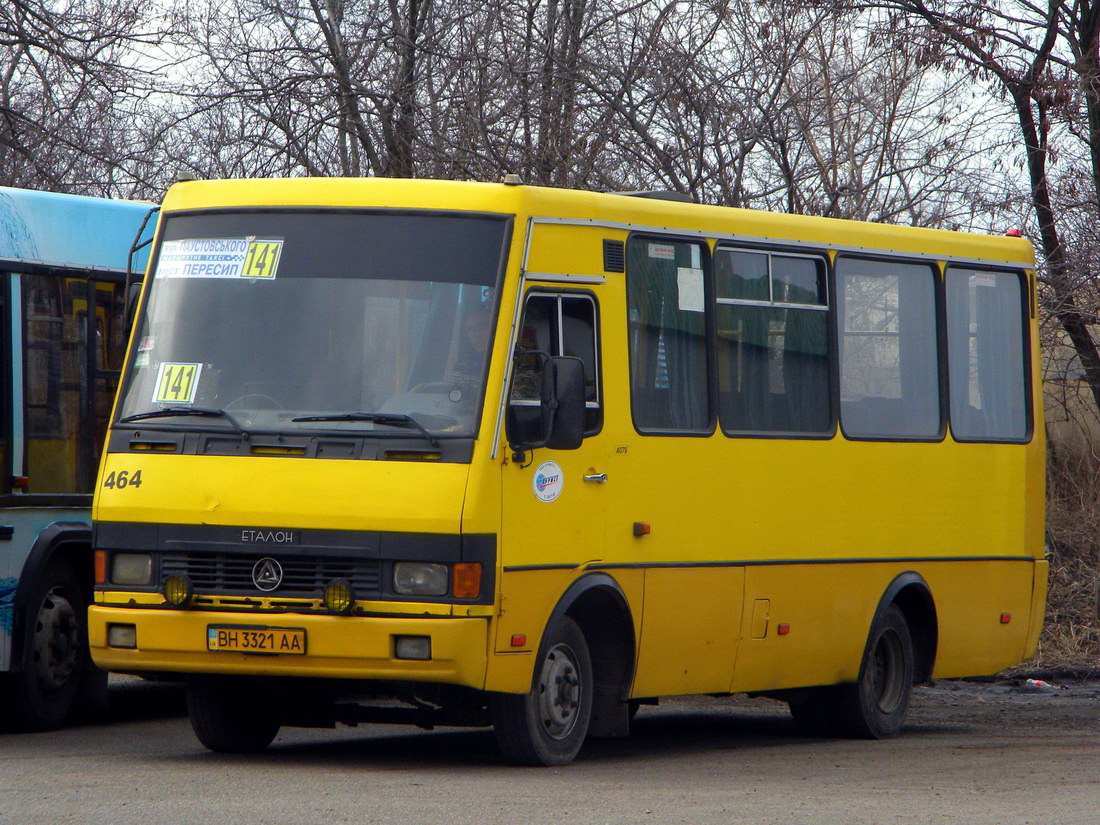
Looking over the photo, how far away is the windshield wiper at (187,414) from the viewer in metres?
8.89

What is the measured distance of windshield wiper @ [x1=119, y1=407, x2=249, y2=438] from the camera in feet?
29.2

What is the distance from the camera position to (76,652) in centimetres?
1112

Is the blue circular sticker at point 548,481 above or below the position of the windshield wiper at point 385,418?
below

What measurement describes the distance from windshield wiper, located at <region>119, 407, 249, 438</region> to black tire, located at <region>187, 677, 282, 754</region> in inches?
52.0

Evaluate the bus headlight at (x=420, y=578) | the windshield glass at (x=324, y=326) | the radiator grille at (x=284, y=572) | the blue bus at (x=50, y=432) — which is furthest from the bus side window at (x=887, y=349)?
the blue bus at (x=50, y=432)

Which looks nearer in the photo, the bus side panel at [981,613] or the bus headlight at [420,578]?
the bus headlight at [420,578]

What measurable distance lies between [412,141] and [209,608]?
11813 millimetres

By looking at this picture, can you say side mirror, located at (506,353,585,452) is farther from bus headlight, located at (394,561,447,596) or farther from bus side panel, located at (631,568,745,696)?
bus side panel, located at (631,568,745,696)

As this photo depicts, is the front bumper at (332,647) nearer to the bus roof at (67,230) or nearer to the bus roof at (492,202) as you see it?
the bus roof at (492,202)

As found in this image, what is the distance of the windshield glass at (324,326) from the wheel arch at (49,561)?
1.78 metres

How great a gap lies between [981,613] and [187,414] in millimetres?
5834

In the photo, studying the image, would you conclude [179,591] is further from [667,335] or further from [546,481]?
[667,335]

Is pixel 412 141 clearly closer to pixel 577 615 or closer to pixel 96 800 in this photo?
pixel 577 615

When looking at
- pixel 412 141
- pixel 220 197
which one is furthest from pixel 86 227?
pixel 412 141
